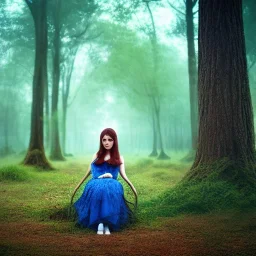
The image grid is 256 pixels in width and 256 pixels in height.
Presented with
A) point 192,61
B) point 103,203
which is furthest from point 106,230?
point 192,61

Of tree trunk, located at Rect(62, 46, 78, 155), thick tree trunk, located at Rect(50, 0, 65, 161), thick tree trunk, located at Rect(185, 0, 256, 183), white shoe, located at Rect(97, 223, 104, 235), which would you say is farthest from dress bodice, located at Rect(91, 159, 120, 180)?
tree trunk, located at Rect(62, 46, 78, 155)

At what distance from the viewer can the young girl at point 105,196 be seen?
4.81 meters

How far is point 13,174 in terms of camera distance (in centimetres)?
1134

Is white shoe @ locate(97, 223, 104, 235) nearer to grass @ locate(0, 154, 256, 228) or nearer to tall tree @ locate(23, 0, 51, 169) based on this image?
grass @ locate(0, 154, 256, 228)

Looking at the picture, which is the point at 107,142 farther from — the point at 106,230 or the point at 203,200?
the point at 203,200

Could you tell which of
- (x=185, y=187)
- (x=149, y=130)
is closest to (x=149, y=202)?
(x=185, y=187)

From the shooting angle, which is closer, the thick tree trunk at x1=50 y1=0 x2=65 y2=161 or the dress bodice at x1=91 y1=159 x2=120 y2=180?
Result: the dress bodice at x1=91 y1=159 x2=120 y2=180

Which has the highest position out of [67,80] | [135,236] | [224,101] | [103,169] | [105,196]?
Result: [67,80]

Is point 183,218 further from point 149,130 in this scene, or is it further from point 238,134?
point 149,130

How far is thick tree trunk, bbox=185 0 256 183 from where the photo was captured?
6.76 m

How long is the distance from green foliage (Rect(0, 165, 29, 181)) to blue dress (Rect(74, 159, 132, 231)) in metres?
6.68

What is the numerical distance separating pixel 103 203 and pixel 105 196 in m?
0.11

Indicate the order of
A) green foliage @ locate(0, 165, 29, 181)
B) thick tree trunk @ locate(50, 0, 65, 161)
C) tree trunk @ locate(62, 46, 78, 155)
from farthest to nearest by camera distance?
tree trunk @ locate(62, 46, 78, 155) → thick tree trunk @ locate(50, 0, 65, 161) → green foliage @ locate(0, 165, 29, 181)

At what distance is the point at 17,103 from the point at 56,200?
1456 inches
